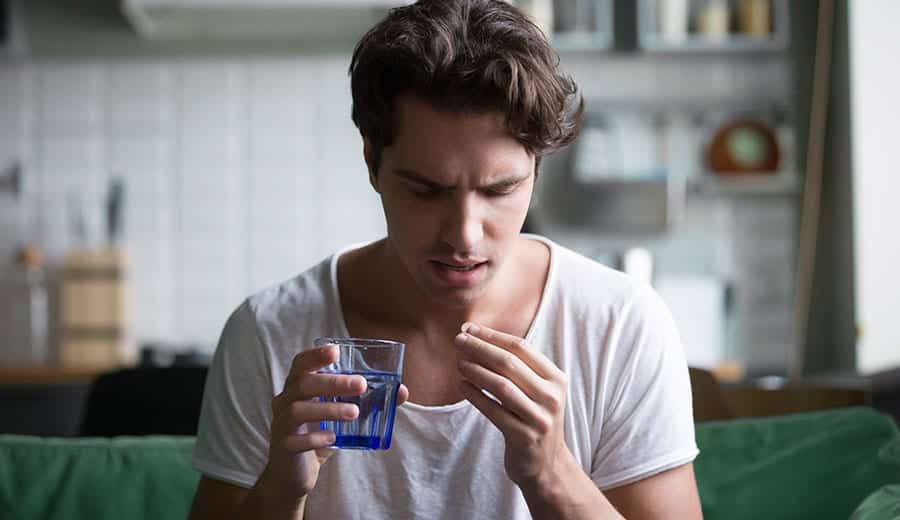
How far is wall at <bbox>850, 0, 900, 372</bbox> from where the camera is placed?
3.78 metres

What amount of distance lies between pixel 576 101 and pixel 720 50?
9.82 ft

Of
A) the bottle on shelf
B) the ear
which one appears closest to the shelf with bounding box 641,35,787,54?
the bottle on shelf

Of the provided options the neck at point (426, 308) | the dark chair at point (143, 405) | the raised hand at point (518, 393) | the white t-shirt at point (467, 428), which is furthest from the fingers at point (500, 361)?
the dark chair at point (143, 405)

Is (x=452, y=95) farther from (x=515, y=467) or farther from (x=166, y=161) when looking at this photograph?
(x=166, y=161)

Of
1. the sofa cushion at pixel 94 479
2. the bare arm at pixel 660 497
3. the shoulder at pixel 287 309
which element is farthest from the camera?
the sofa cushion at pixel 94 479

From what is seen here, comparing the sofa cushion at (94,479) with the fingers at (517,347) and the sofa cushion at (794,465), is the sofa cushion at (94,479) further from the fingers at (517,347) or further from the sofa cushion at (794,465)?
the sofa cushion at (794,465)

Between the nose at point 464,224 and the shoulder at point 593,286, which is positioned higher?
the nose at point 464,224

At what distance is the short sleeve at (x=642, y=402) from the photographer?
1.40 m

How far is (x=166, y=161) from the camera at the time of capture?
4.25 meters

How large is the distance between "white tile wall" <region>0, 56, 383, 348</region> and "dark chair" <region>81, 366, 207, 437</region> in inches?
83.3

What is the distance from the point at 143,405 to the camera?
6.89 ft

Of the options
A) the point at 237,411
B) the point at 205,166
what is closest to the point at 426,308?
the point at 237,411

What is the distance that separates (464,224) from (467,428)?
32 centimetres

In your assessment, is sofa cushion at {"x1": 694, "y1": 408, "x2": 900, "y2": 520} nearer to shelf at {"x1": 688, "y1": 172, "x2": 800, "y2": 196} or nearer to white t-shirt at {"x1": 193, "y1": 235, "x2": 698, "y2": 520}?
white t-shirt at {"x1": 193, "y1": 235, "x2": 698, "y2": 520}
